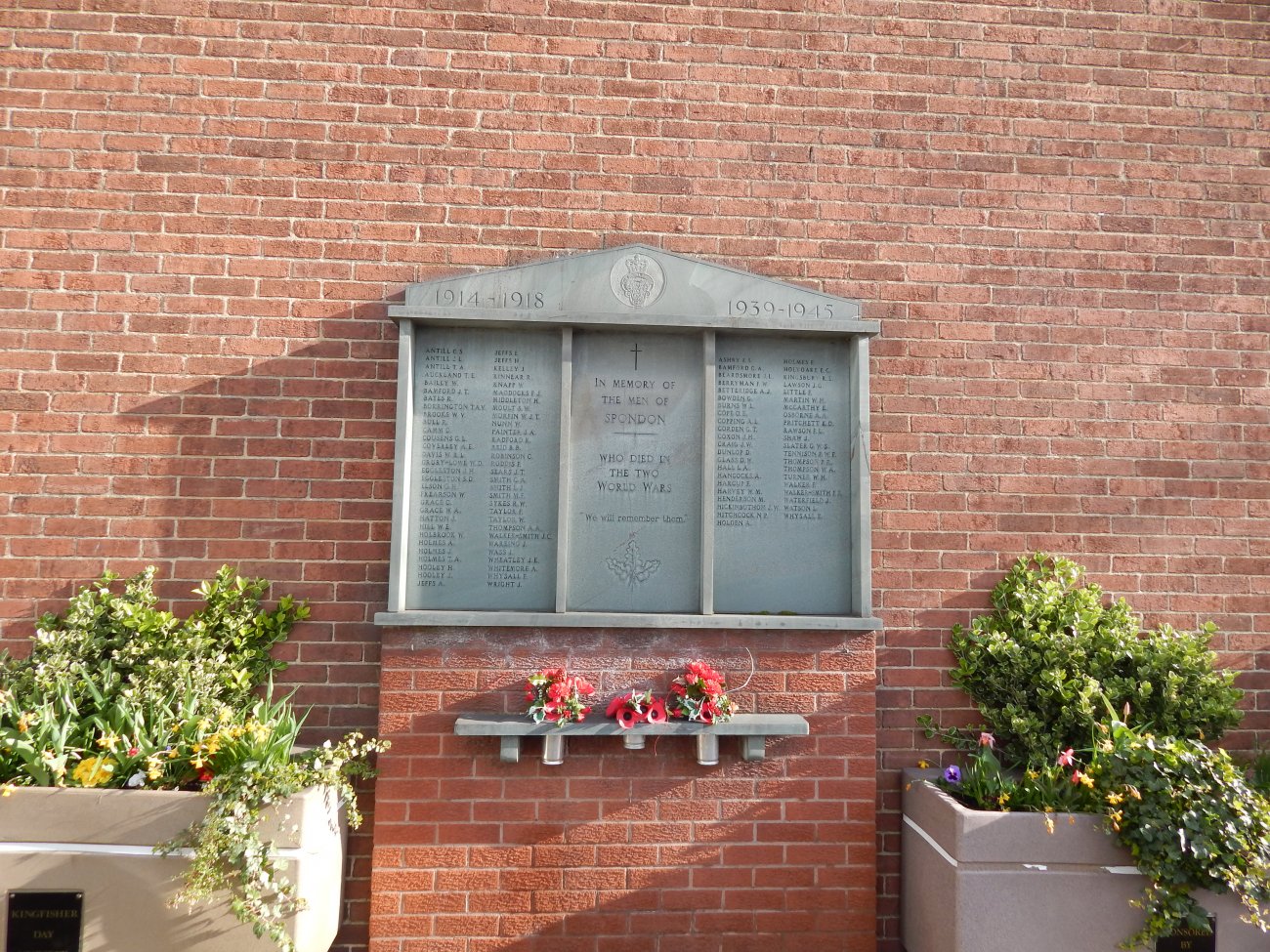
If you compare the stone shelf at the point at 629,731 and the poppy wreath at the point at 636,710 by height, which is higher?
the poppy wreath at the point at 636,710

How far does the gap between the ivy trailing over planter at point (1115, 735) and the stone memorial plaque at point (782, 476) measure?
31.7 inches

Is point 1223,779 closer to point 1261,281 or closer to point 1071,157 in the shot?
point 1261,281

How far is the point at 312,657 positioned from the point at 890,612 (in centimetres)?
272

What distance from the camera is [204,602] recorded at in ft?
12.2

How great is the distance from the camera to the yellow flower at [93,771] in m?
2.99

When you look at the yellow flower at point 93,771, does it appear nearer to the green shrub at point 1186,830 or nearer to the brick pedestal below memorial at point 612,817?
the brick pedestal below memorial at point 612,817

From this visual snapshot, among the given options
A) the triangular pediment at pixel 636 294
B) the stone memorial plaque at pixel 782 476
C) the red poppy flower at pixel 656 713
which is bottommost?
the red poppy flower at pixel 656 713

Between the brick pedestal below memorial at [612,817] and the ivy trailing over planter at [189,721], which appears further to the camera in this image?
the brick pedestal below memorial at [612,817]

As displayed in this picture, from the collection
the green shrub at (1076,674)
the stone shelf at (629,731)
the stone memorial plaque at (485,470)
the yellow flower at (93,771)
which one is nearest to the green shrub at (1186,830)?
the green shrub at (1076,674)

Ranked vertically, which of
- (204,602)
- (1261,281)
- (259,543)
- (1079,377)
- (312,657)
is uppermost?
(1261,281)

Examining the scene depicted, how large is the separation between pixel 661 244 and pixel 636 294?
42 centimetres

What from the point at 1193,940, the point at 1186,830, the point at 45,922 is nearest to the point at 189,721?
the point at 45,922

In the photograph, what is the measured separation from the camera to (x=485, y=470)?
3691 millimetres

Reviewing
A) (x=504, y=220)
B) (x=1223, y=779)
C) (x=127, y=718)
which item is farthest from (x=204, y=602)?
(x=1223, y=779)
